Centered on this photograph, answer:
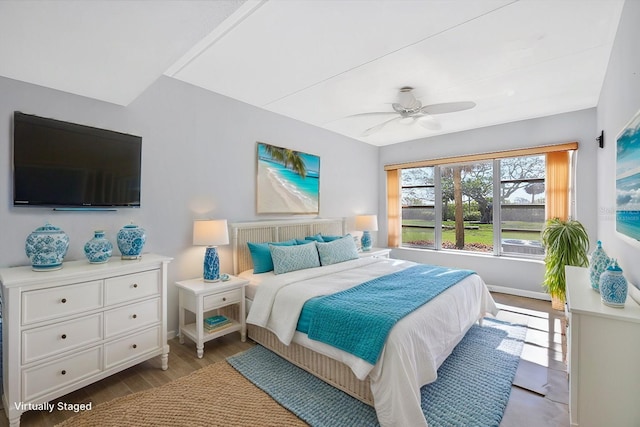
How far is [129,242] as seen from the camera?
7.77 feet

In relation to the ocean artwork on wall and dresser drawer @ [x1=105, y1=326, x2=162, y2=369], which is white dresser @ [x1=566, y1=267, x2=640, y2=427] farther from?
dresser drawer @ [x1=105, y1=326, x2=162, y2=369]

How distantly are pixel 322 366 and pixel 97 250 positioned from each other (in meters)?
1.91

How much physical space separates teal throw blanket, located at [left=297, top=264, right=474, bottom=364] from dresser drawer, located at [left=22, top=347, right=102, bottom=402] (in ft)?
4.74

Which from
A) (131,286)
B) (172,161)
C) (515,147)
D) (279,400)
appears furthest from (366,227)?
(131,286)

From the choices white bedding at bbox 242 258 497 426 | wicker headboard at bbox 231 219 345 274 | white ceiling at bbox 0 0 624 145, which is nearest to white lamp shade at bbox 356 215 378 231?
wicker headboard at bbox 231 219 345 274

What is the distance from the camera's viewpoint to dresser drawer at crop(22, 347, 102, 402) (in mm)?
1770

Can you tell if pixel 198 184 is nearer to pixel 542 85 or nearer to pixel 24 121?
pixel 24 121

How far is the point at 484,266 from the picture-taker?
4.73 meters

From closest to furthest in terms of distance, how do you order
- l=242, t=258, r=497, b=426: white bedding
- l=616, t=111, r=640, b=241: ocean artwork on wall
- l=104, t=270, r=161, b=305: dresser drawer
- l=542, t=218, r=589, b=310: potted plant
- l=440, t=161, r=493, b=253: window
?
l=616, t=111, r=640, b=241: ocean artwork on wall
l=242, t=258, r=497, b=426: white bedding
l=104, t=270, r=161, b=305: dresser drawer
l=542, t=218, r=589, b=310: potted plant
l=440, t=161, r=493, b=253: window

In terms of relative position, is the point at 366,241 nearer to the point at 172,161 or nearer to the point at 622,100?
the point at 172,161

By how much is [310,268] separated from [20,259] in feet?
7.92

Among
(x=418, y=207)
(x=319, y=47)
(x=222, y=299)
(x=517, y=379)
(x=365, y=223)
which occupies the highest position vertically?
(x=319, y=47)

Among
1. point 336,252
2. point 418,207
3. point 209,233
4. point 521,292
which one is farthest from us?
point 418,207

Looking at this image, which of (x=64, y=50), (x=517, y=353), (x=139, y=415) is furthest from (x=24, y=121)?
(x=517, y=353)
